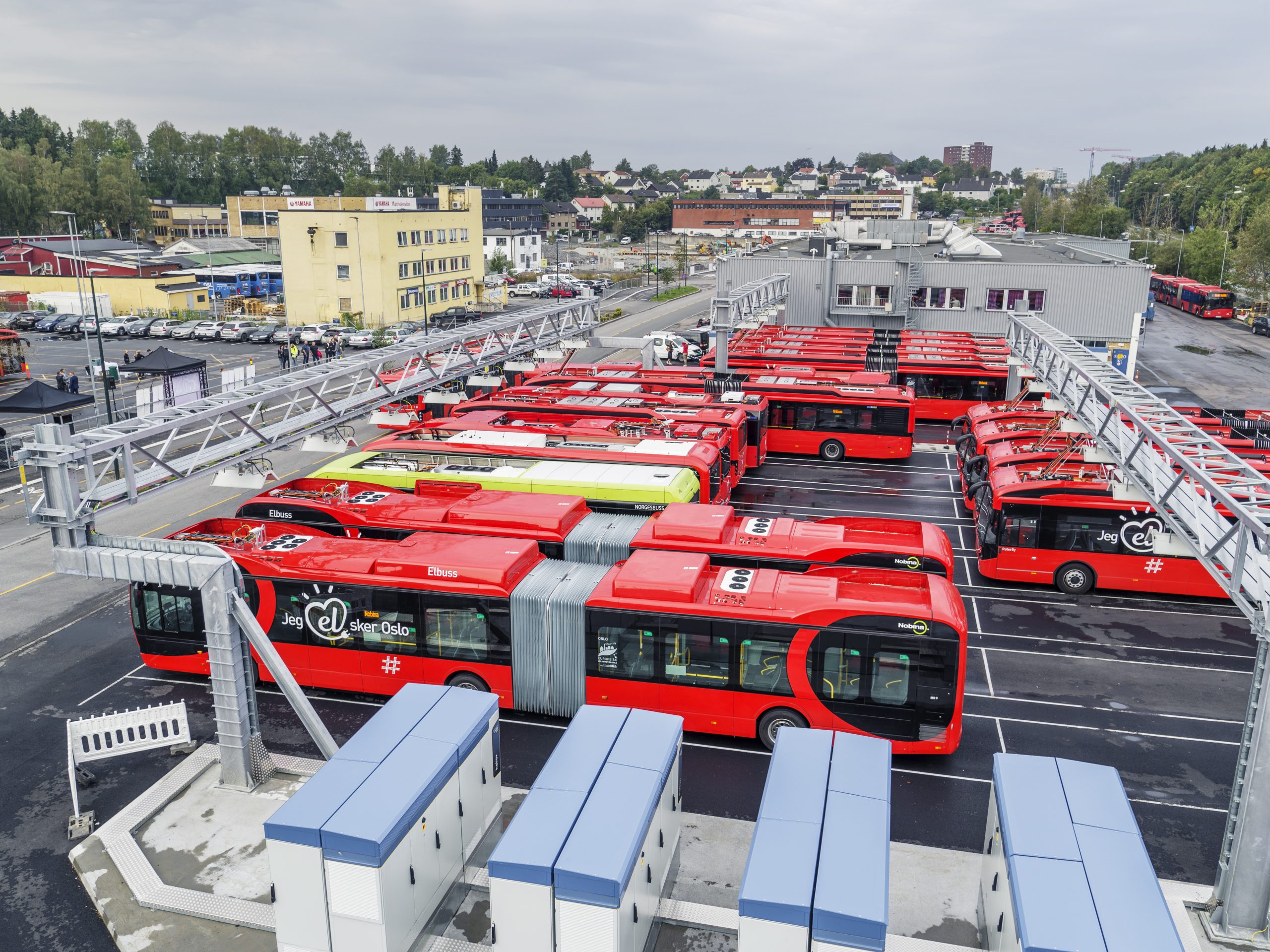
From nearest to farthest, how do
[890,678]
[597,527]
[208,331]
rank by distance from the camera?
[890,678] < [597,527] < [208,331]

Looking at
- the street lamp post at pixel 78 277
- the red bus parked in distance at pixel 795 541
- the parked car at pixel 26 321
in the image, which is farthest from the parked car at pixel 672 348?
the parked car at pixel 26 321

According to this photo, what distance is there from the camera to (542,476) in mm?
21078

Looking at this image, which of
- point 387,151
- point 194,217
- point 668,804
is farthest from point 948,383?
point 387,151

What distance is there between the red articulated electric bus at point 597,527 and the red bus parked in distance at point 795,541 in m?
0.02

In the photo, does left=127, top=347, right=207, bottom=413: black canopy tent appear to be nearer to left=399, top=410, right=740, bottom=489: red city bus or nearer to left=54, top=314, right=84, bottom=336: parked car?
left=399, top=410, right=740, bottom=489: red city bus

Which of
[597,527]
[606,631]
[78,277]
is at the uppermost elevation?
[78,277]

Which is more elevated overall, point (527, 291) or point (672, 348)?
point (527, 291)

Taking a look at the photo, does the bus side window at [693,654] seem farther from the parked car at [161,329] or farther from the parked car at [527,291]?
the parked car at [527,291]

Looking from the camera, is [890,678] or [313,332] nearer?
[890,678]

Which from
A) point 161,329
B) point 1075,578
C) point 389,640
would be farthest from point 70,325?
point 1075,578

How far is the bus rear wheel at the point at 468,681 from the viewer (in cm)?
1533

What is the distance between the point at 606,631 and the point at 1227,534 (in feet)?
27.9

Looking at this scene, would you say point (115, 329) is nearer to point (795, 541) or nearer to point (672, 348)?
point (672, 348)

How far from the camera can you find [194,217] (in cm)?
10706
